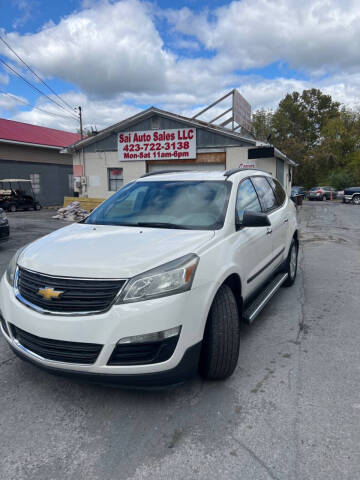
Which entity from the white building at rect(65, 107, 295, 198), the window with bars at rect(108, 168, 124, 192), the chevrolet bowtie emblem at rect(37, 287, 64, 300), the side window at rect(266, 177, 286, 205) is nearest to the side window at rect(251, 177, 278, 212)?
the side window at rect(266, 177, 286, 205)

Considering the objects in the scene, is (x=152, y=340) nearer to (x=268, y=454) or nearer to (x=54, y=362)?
(x=54, y=362)

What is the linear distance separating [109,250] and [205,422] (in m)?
1.34

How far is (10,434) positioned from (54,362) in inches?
19.7

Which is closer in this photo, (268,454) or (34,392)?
(268,454)

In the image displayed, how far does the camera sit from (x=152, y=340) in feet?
7.34

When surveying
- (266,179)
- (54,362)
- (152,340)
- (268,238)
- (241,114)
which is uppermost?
(241,114)

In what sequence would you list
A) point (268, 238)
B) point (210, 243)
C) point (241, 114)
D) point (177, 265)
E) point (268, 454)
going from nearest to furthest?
point (268, 454), point (177, 265), point (210, 243), point (268, 238), point (241, 114)

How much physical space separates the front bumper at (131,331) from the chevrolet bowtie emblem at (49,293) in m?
0.12

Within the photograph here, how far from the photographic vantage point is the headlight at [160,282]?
2266 mm

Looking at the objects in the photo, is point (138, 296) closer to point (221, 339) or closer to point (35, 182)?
point (221, 339)

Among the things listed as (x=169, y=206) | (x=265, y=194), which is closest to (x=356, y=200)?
(x=265, y=194)

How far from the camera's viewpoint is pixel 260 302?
12.0 ft

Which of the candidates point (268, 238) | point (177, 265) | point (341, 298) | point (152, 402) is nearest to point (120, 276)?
point (177, 265)

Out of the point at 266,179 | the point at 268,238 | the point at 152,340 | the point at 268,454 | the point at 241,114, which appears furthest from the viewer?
the point at 241,114
